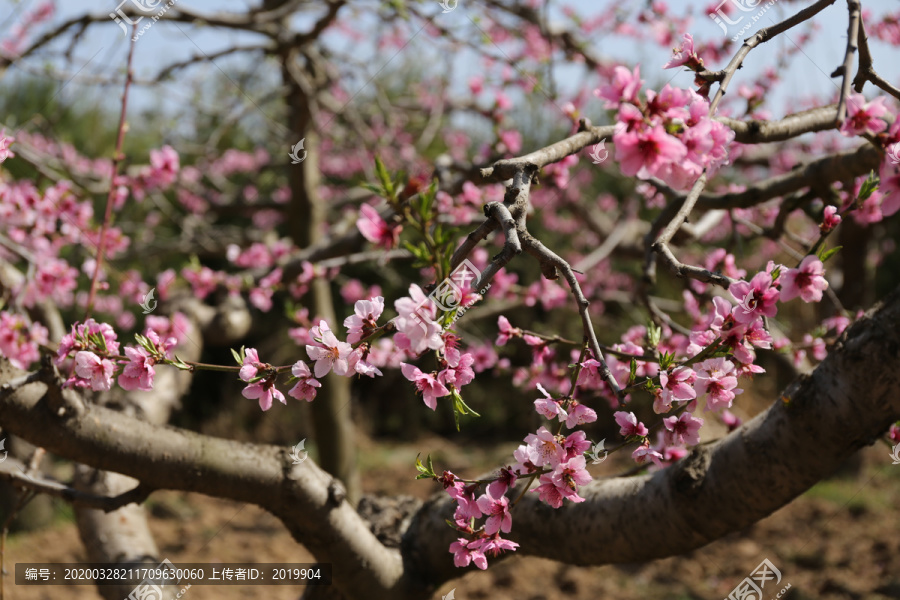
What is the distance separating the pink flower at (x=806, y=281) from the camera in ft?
3.58

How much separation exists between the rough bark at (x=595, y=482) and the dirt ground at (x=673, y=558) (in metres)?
1.55

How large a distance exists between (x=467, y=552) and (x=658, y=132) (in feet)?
2.70

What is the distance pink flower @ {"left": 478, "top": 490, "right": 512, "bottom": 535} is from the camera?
1.20 metres

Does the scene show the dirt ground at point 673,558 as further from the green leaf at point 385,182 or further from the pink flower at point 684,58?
the pink flower at point 684,58

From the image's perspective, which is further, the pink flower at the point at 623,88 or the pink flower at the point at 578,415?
the pink flower at the point at 578,415

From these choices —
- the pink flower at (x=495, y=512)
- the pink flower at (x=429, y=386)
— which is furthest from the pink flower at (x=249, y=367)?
the pink flower at (x=495, y=512)

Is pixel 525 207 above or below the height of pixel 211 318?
below

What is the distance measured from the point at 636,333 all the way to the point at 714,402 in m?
1.03

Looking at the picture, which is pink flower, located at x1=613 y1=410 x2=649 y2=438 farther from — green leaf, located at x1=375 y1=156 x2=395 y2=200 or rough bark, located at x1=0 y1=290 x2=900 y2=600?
green leaf, located at x1=375 y1=156 x2=395 y2=200

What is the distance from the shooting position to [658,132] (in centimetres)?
89

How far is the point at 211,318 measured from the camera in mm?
3809

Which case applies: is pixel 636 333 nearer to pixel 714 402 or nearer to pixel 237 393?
pixel 714 402

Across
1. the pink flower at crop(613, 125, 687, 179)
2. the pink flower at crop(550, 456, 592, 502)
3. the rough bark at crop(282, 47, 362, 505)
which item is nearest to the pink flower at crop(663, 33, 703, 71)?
the pink flower at crop(613, 125, 687, 179)

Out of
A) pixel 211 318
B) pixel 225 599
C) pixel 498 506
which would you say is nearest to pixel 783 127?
pixel 498 506
